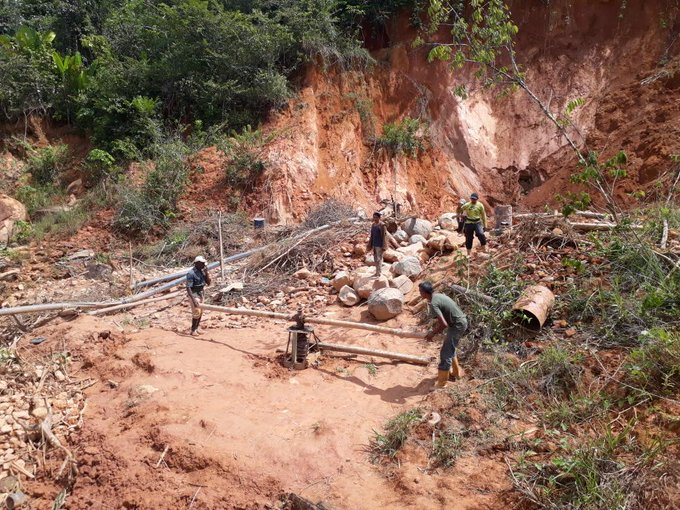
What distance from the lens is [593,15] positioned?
51.7 feet

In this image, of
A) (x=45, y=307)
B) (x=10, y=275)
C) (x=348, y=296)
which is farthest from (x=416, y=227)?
(x=10, y=275)

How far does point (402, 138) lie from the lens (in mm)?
14180

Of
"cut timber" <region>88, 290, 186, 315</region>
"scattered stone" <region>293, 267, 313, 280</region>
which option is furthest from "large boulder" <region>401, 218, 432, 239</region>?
"cut timber" <region>88, 290, 186, 315</region>

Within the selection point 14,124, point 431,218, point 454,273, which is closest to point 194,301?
point 454,273

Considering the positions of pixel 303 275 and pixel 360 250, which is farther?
pixel 360 250

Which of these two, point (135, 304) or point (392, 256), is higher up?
point (392, 256)

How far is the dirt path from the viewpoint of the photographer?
4.01 meters

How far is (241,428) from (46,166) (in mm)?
11765

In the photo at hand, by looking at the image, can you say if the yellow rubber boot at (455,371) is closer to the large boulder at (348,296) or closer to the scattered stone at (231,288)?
the large boulder at (348,296)

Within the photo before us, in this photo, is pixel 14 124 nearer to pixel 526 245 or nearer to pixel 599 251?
pixel 526 245

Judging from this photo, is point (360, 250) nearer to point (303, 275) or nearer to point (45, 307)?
point (303, 275)

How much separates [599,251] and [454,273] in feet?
→ 6.63

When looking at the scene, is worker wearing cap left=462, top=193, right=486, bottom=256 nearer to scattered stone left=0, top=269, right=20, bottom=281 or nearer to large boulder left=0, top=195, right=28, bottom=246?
scattered stone left=0, top=269, right=20, bottom=281

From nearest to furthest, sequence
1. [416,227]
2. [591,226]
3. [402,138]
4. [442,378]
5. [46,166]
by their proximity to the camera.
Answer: [442,378] → [591,226] → [416,227] → [46,166] → [402,138]
